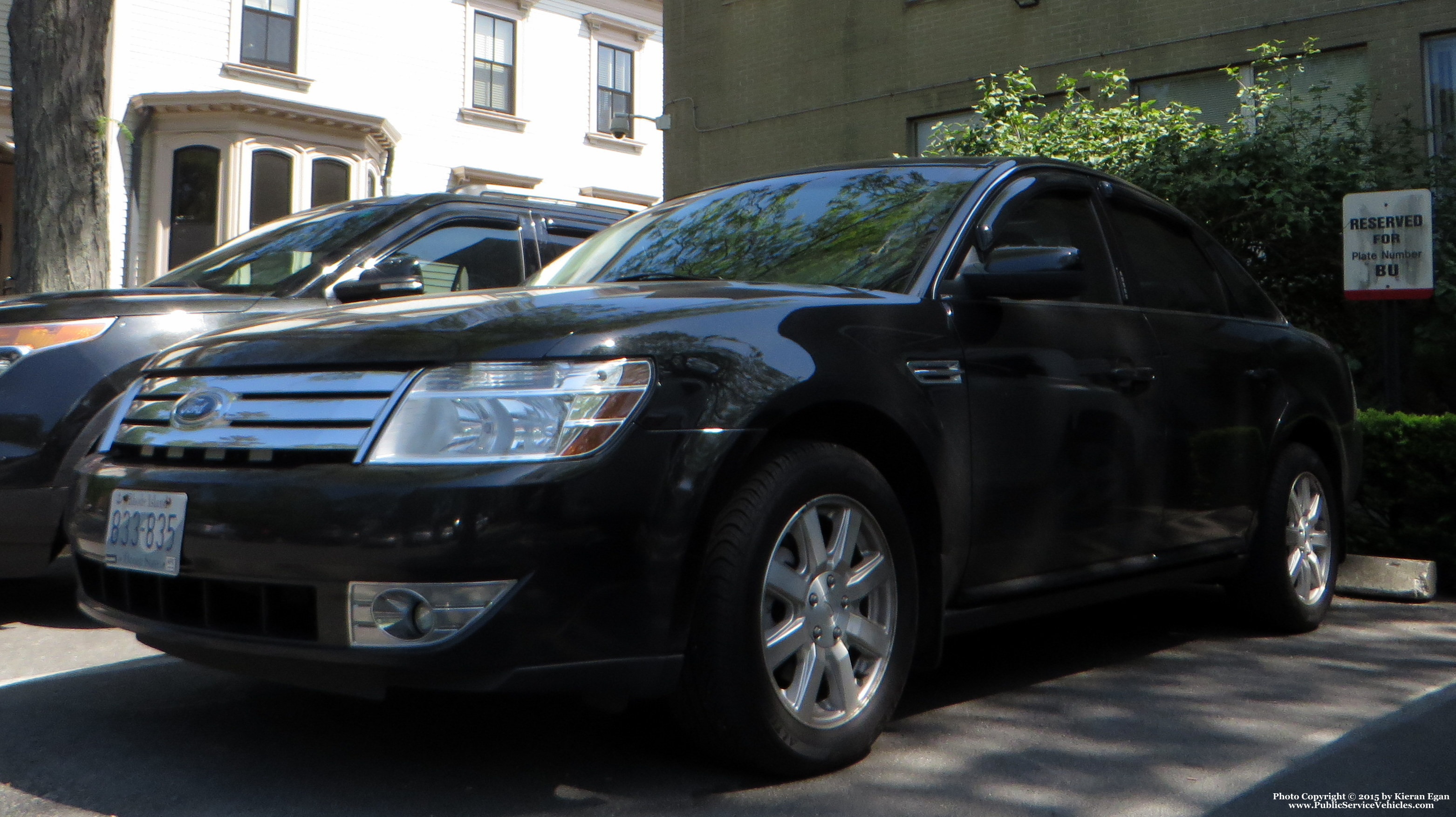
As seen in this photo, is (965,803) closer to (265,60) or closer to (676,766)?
(676,766)

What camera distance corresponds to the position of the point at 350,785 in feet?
10.1

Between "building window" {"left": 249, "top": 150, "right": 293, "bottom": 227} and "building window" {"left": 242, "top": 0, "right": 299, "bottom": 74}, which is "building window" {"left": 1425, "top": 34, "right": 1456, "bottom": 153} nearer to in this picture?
"building window" {"left": 249, "top": 150, "right": 293, "bottom": 227}

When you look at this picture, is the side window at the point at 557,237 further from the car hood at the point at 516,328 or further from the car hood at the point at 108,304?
the car hood at the point at 516,328

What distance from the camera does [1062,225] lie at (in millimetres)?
4426

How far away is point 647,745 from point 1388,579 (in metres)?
4.26

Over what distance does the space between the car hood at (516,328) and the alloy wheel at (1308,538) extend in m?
2.44

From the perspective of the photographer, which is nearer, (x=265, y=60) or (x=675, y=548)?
(x=675, y=548)

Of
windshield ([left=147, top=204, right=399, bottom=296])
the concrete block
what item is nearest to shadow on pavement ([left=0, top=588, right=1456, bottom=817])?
the concrete block

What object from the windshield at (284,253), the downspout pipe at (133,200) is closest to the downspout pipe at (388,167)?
the downspout pipe at (133,200)

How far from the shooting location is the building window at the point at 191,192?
819 inches

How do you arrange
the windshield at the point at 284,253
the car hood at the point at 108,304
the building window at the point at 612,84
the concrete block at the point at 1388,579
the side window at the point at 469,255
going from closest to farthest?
the car hood at the point at 108,304, the windshield at the point at 284,253, the concrete block at the point at 1388,579, the side window at the point at 469,255, the building window at the point at 612,84

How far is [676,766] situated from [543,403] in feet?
3.26

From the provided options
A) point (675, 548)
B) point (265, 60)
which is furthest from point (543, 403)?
point (265, 60)

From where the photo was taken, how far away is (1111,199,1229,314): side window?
4645 millimetres
